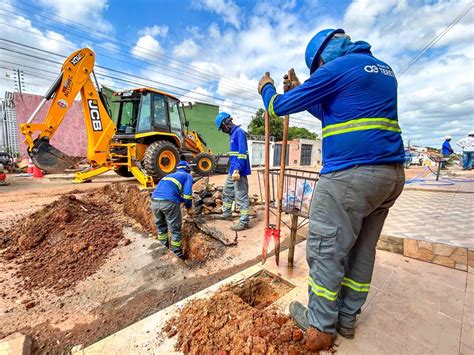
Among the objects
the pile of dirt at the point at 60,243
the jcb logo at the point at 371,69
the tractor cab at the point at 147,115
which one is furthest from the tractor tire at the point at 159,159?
the jcb logo at the point at 371,69

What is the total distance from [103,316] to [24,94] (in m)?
16.3

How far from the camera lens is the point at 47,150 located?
668 centimetres

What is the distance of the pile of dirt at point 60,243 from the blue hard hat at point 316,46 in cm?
329

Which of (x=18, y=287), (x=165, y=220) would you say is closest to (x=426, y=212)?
(x=165, y=220)

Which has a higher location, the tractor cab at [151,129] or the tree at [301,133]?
the tree at [301,133]

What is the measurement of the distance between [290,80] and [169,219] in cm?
272

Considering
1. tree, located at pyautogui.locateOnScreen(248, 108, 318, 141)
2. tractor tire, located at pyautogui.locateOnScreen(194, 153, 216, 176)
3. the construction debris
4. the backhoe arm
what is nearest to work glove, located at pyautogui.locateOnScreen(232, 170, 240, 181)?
the construction debris

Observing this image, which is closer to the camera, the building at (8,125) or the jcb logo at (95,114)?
the jcb logo at (95,114)

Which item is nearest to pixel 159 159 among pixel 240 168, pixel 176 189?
pixel 176 189

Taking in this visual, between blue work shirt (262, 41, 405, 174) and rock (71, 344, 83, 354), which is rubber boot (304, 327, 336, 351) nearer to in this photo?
blue work shirt (262, 41, 405, 174)

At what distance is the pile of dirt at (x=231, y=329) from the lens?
1.51 metres

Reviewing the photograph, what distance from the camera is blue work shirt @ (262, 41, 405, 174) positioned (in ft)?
4.49

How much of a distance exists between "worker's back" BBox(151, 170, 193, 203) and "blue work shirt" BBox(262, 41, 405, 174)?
274 centimetres

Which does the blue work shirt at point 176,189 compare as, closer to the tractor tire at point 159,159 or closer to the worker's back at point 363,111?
the worker's back at point 363,111
